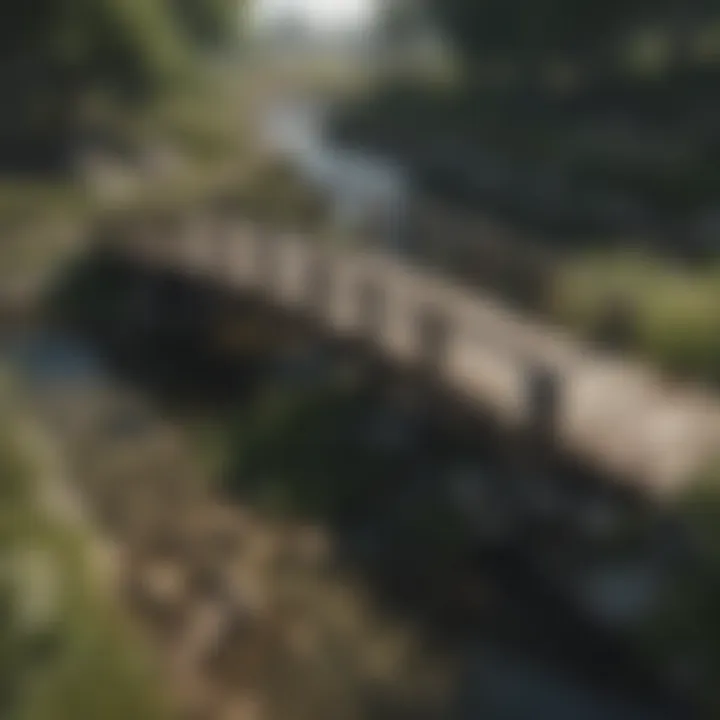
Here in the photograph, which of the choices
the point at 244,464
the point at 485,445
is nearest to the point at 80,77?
the point at 244,464

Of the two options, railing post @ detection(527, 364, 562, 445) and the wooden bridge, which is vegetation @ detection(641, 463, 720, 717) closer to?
the wooden bridge

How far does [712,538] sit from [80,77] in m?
32.2

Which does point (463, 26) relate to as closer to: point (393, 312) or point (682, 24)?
point (682, 24)

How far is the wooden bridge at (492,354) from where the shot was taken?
13656 mm

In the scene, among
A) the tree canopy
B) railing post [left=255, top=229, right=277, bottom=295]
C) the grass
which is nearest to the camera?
the grass

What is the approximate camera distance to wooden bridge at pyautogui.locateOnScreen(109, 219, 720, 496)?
538 inches

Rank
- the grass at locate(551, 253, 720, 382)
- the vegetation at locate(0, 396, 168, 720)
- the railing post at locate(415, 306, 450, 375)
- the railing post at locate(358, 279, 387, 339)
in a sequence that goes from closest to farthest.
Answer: the vegetation at locate(0, 396, 168, 720), the railing post at locate(415, 306, 450, 375), the grass at locate(551, 253, 720, 382), the railing post at locate(358, 279, 387, 339)

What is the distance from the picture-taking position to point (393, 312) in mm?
18188

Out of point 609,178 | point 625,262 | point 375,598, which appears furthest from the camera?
point 609,178

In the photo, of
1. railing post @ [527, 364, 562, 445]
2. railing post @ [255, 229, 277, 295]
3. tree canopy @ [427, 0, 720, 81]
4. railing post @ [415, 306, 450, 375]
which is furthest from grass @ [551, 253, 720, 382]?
tree canopy @ [427, 0, 720, 81]

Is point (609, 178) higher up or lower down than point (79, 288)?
higher up

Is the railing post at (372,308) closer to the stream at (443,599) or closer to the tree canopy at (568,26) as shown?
the stream at (443,599)

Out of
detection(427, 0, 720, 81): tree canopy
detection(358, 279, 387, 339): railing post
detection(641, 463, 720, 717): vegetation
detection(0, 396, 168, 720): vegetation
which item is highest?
detection(427, 0, 720, 81): tree canopy

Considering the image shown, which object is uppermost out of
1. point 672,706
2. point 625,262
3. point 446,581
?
point 625,262
